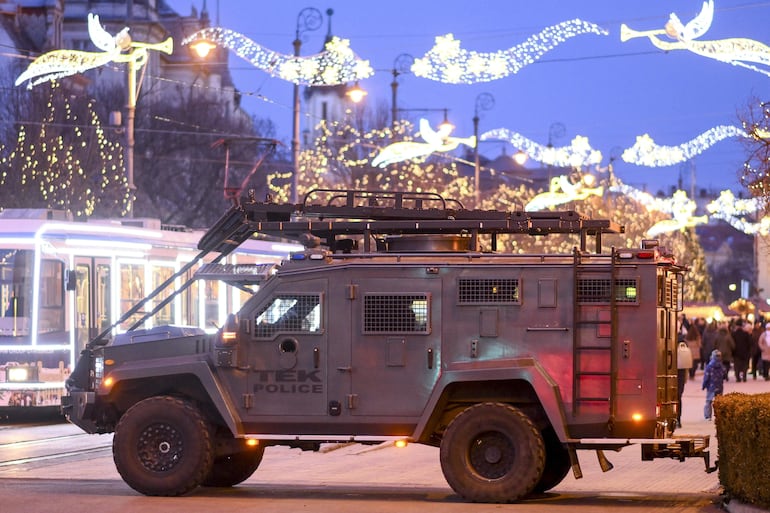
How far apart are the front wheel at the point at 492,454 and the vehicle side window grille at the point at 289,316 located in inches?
66.2

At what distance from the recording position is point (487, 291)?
14445 millimetres

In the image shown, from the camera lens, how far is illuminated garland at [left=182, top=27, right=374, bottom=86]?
35469 mm

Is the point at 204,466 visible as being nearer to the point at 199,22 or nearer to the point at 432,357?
the point at 432,357

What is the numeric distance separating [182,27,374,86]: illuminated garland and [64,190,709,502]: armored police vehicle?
20.4 m

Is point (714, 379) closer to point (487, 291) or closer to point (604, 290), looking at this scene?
point (604, 290)

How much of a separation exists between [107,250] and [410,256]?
12.6 meters

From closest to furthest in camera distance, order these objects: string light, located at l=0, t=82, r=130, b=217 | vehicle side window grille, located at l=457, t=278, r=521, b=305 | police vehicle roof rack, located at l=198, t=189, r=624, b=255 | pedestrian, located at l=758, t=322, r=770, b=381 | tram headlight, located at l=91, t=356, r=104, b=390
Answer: vehicle side window grille, located at l=457, t=278, r=521, b=305 < police vehicle roof rack, located at l=198, t=189, r=624, b=255 < tram headlight, located at l=91, t=356, r=104, b=390 < pedestrian, located at l=758, t=322, r=770, b=381 < string light, located at l=0, t=82, r=130, b=217

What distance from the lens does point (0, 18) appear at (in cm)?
8119

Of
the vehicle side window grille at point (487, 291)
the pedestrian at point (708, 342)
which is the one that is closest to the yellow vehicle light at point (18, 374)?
the vehicle side window grille at point (487, 291)

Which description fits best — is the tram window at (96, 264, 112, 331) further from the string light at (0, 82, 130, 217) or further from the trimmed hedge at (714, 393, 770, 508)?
the string light at (0, 82, 130, 217)

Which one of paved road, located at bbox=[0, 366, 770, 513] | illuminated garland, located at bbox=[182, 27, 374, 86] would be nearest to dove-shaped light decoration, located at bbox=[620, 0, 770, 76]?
paved road, located at bbox=[0, 366, 770, 513]

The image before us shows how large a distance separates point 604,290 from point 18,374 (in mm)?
12978

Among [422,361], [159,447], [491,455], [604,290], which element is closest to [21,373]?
[159,447]

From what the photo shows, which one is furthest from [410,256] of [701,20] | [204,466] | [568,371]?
[701,20]
